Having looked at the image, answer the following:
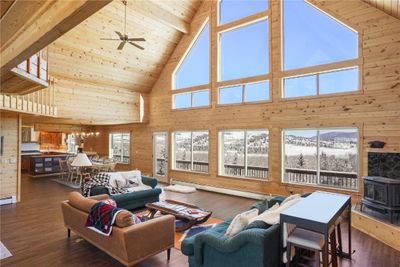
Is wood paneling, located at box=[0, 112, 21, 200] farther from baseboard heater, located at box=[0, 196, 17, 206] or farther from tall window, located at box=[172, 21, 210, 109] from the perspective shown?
tall window, located at box=[172, 21, 210, 109]

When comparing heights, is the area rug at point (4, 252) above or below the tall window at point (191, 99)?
below

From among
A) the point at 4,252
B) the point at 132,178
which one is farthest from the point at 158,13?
the point at 4,252

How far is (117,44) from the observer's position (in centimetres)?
795

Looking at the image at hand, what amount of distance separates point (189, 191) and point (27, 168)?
8.89 m

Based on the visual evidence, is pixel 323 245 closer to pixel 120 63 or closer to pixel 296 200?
pixel 296 200

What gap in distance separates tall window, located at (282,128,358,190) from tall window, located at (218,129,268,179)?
2.23 ft

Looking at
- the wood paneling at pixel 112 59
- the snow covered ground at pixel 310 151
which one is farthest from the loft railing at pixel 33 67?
the snow covered ground at pixel 310 151

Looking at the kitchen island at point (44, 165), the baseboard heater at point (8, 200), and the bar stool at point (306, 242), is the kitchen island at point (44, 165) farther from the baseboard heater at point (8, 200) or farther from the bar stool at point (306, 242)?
the bar stool at point (306, 242)

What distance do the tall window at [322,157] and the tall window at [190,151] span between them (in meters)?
2.92

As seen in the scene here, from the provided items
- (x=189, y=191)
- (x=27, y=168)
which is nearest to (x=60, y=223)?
(x=189, y=191)

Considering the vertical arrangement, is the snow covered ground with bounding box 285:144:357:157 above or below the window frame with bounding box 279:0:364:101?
below

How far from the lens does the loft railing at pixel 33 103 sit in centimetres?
504

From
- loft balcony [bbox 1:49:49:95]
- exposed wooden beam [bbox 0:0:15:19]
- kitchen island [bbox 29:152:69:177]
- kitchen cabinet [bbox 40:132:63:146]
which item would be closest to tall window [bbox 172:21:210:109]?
loft balcony [bbox 1:49:49:95]

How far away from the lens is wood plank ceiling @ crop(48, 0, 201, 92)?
284 inches
